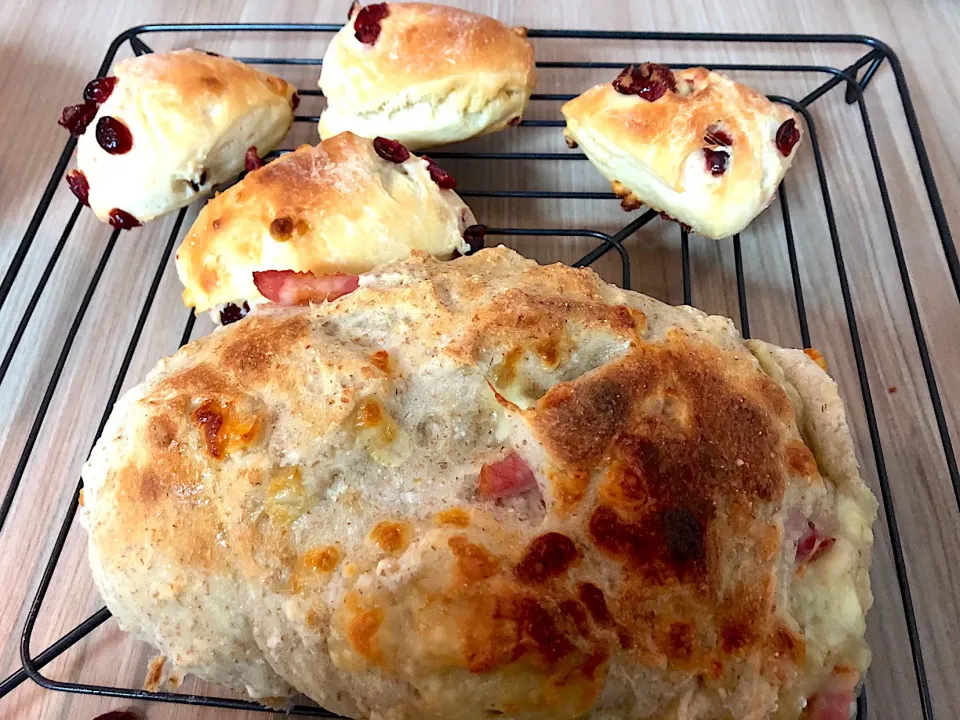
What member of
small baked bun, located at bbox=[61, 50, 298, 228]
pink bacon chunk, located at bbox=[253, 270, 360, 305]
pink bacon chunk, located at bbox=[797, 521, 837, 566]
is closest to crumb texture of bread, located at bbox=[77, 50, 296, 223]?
small baked bun, located at bbox=[61, 50, 298, 228]

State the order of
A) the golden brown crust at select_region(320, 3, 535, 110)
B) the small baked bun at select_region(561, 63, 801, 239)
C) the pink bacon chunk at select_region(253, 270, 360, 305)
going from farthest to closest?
the golden brown crust at select_region(320, 3, 535, 110) → the small baked bun at select_region(561, 63, 801, 239) → the pink bacon chunk at select_region(253, 270, 360, 305)

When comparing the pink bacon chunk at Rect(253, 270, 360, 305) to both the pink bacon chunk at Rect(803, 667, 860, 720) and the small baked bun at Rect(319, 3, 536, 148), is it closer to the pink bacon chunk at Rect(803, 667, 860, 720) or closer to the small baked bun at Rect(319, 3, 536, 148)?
the small baked bun at Rect(319, 3, 536, 148)

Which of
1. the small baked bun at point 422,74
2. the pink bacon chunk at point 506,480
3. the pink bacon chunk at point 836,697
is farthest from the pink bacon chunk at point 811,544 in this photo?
the small baked bun at point 422,74

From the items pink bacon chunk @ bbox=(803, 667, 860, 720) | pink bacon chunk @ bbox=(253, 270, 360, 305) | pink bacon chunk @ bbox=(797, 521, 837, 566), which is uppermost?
pink bacon chunk @ bbox=(253, 270, 360, 305)

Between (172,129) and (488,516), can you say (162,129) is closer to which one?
(172,129)

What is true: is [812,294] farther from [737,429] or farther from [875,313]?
[737,429]

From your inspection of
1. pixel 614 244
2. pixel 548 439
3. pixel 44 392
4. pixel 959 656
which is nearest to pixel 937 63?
pixel 614 244
